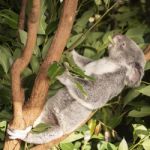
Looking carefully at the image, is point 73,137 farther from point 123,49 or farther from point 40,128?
point 123,49

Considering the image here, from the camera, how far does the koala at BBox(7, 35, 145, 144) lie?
1.68 meters

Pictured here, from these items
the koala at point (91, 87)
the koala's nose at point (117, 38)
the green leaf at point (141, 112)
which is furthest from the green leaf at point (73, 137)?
the koala's nose at point (117, 38)

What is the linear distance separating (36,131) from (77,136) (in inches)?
12.7

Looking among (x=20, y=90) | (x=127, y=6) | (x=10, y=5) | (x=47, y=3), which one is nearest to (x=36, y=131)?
(x=20, y=90)

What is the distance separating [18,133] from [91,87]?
45cm

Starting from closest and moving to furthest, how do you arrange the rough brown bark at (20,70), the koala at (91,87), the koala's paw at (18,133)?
the rough brown bark at (20,70) < the koala's paw at (18,133) < the koala at (91,87)

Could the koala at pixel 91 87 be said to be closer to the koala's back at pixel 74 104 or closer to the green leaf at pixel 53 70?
the koala's back at pixel 74 104

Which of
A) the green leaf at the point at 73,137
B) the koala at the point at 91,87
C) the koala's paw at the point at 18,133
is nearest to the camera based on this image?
the koala's paw at the point at 18,133

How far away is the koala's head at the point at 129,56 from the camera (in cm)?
Result: 181

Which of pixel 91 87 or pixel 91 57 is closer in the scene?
pixel 91 87

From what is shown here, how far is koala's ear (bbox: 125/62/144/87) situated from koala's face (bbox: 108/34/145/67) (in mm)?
32

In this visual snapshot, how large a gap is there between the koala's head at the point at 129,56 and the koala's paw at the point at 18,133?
1.79ft

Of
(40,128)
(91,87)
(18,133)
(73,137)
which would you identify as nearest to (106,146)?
(73,137)

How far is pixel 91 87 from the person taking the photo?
1.79m
